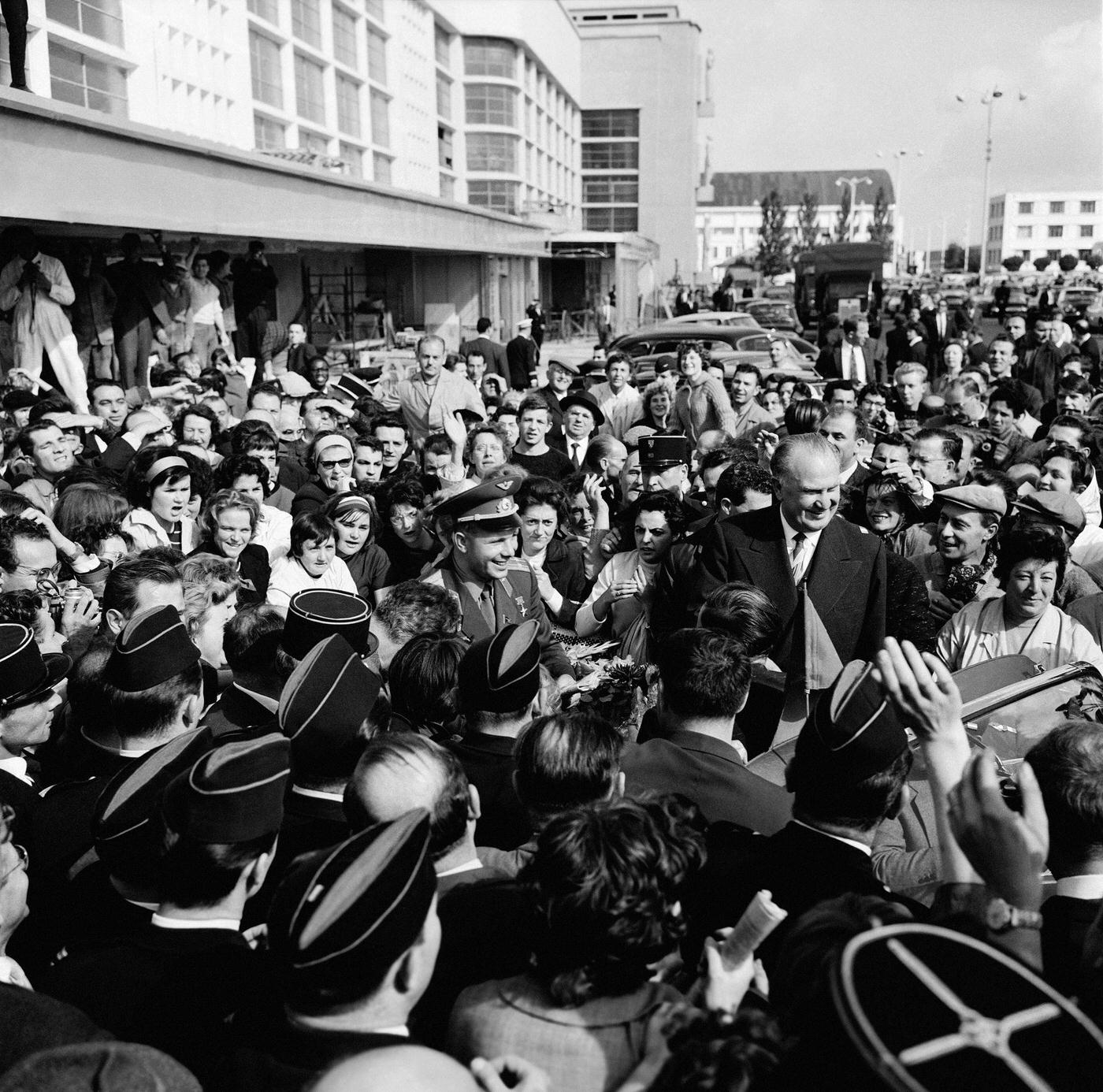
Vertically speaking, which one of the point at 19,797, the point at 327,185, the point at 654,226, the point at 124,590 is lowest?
the point at 19,797

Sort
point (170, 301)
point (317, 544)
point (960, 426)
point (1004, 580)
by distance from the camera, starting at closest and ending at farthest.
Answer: point (1004, 580), point (317, 544), point (960, 426), point (170, 301)

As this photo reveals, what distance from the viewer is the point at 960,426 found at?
26.2ft

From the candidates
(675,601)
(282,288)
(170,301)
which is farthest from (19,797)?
(282,288)

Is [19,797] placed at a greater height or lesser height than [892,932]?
lesser

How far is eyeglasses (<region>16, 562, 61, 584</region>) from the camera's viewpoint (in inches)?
186

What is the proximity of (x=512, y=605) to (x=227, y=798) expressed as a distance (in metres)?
2.72

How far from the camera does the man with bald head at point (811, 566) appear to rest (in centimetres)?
440

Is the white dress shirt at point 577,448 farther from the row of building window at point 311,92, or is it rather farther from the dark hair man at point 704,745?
the row of building window at point 311,92

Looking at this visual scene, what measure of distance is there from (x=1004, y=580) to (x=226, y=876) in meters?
3.15

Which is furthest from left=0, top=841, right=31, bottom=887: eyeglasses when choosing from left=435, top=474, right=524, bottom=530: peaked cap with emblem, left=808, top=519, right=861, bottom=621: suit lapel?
left=808, top=519, right=861, bottom=621: suit lapel

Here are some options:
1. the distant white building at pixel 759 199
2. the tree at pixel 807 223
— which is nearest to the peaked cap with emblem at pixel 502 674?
the tree at pixel 807 223

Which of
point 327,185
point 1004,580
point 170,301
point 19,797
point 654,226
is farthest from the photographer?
point 654,226

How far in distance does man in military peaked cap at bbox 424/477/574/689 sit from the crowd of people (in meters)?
0.02

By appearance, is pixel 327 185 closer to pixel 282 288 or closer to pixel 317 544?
pixel 282 288
